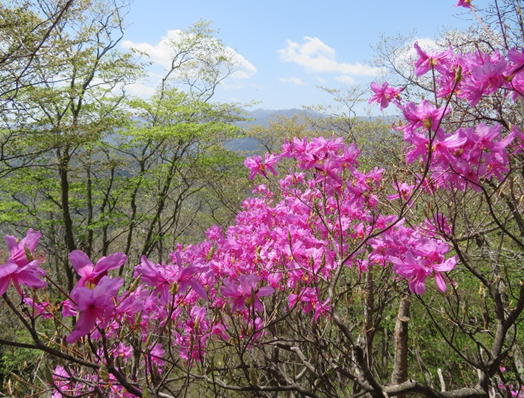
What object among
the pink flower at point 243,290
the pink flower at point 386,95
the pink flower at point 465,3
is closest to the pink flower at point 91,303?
the pink flower at point 243,290

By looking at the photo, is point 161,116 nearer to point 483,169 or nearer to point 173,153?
point 173,153

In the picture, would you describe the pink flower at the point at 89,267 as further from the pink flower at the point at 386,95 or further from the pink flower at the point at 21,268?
the pink flower at the point at 386,95

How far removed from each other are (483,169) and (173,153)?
32.8 feet

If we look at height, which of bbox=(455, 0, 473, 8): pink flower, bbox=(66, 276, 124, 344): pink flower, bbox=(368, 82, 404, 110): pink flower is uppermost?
bbox=(455, 0, 473, 8): pink flower

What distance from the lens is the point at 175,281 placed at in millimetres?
1002

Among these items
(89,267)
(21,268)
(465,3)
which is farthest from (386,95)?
(21,268)

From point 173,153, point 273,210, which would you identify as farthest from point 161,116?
point 273,210

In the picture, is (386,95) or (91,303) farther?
(386,95)

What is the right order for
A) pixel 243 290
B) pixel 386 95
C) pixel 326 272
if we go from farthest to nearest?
pixel 326 272 → pixel 386 95 → pixel 243 290

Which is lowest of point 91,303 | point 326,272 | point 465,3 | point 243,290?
point 326,272

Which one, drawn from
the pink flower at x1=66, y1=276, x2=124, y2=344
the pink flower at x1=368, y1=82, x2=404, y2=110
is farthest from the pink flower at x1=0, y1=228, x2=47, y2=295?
the pink flower at x1=368, y1=82, x2=404, y2=110

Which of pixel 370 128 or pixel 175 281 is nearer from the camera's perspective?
pixel 175 281

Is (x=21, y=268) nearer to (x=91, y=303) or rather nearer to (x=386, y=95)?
(x=91, y=303)

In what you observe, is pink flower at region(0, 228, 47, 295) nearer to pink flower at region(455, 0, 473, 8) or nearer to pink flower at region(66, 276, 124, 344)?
pink flower at region(66, 276, 124, 344)
